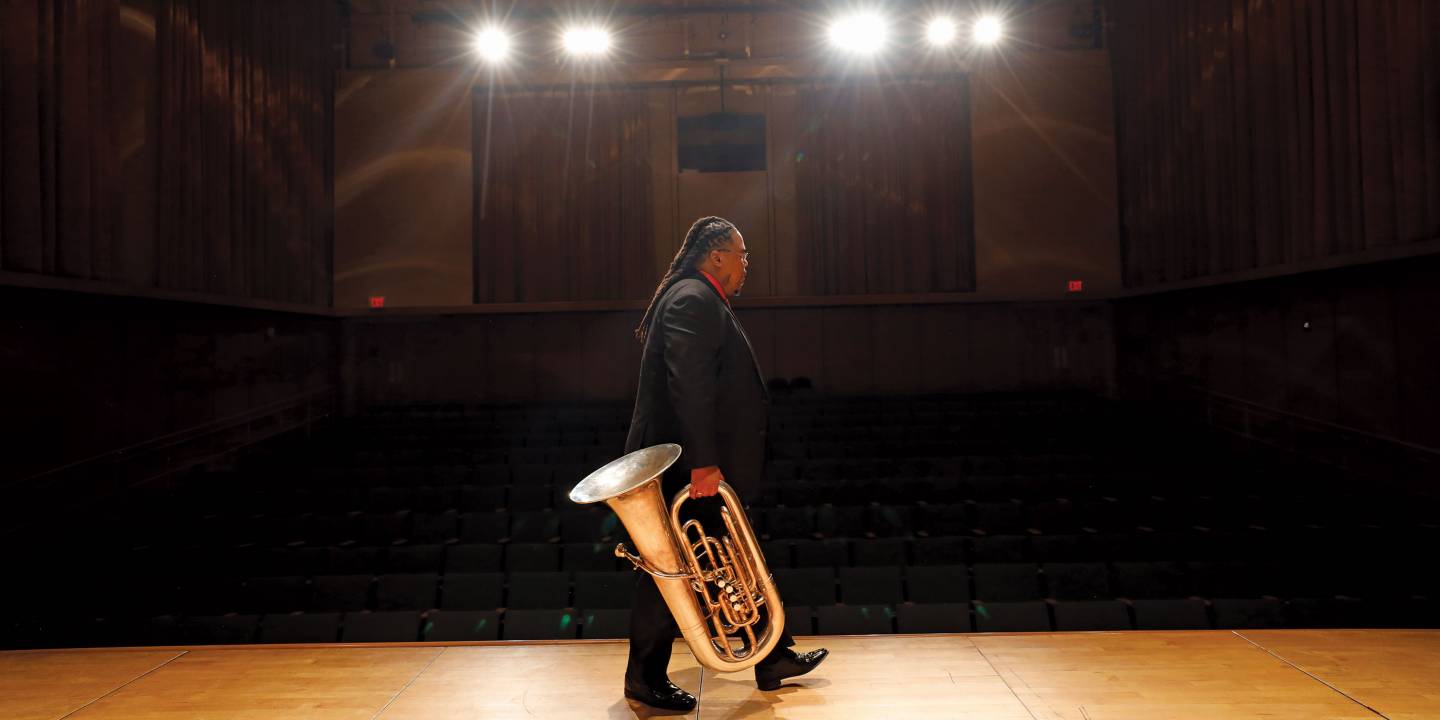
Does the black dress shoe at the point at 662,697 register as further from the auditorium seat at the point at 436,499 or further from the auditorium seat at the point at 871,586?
the auditorium seat at the point at 436,499

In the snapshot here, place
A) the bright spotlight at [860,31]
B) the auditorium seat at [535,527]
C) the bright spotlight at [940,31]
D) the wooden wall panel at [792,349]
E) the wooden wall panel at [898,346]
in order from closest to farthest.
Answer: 1. the auditorium seat at [535,527]
2. the bright spotlight at [860,31]
3. the bright spotlight at [940,31]
4. the wooden wall panel at [792,349]
5. the wooden wall panel at [898,346]

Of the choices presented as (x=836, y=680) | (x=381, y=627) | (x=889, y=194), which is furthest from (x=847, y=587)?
(x=889, y=194)

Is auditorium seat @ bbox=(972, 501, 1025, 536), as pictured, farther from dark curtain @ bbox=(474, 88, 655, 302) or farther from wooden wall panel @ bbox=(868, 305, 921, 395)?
dark curtain @ bbox=(474, 88, 655, 302)

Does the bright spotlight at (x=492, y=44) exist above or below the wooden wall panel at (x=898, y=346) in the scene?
above

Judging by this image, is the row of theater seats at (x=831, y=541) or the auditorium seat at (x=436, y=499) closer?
the row of theater seats at (x=831, y=541)

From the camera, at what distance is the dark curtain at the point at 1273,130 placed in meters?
4.70

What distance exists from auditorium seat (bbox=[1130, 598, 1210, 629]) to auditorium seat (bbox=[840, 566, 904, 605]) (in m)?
0.82

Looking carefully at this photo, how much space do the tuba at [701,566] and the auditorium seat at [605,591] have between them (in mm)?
1086

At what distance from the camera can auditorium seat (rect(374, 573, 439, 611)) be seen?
9.18 feet

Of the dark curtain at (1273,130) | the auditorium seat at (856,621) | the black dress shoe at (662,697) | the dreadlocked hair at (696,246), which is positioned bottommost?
the auditorium seat at (856,621)

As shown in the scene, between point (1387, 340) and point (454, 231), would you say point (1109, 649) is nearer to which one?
point (1387, 340)

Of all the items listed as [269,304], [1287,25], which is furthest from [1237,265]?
[269,304]

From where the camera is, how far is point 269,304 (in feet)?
21.5

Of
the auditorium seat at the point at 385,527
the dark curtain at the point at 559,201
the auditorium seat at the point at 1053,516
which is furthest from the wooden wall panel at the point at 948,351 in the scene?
the auditorium seat at the point at 385,527
